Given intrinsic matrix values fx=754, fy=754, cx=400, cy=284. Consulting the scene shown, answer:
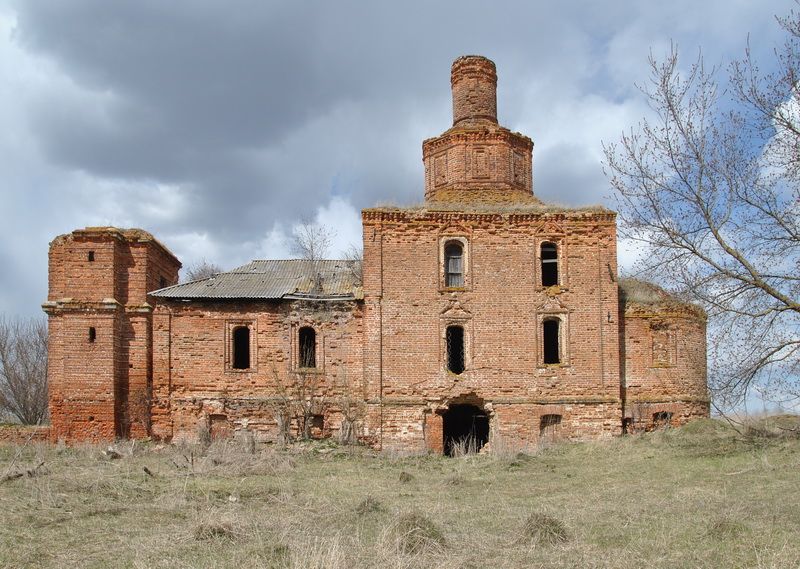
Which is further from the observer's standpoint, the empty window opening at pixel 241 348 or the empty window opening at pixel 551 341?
the empty window opening at pixel 241 348

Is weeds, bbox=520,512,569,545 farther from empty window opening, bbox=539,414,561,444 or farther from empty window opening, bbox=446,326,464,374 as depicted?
empty window opening, bbox=446,326,464,374

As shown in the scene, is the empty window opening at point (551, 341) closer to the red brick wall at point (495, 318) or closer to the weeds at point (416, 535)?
the red brick wall at point (495, 318)

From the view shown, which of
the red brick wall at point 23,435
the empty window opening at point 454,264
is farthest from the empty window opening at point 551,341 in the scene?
the red brick wall at point 23,435

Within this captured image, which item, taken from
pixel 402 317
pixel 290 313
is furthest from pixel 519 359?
pixel 290 313

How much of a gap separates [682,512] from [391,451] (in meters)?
10.4

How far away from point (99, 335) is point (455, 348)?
378 inches

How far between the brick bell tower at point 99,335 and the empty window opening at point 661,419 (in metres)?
13.8

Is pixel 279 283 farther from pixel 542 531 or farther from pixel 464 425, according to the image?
pixel 542 531

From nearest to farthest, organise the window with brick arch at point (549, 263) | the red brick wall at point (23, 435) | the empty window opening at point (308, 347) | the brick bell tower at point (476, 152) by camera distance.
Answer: the red brick wall at point (23, 435) < the empty window opening at point (308, 347) < the window with brick arch at point (549, 263) < the brick bell tower at point (476, 152)

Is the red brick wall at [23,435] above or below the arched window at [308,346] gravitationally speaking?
below

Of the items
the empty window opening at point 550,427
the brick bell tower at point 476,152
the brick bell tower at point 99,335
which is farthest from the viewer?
the brick bell tower at point 476,152

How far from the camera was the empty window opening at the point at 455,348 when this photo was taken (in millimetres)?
20672

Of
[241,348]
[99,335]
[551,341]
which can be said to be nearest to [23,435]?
[99,335]

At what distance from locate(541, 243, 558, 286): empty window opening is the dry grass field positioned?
522 centimetres
